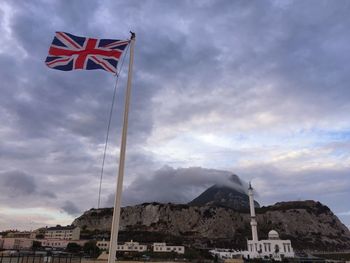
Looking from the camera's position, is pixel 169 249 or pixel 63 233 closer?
pixel 169 249

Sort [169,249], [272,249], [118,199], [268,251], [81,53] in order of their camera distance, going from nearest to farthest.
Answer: [118,199], [81,53], [169,249], [272,249], [268,251]

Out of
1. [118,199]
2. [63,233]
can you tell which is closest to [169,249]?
[63,233]

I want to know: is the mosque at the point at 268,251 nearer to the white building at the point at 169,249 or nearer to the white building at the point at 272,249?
the white building at the point at 272,249

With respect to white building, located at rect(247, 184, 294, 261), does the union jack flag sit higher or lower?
higher

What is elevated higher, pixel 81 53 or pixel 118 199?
pixel 81 53

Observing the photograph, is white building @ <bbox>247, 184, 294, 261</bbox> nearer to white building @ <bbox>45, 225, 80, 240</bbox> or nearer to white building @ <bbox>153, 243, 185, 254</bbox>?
white building @ <bbox>153, 243, 185, 254</bbox>

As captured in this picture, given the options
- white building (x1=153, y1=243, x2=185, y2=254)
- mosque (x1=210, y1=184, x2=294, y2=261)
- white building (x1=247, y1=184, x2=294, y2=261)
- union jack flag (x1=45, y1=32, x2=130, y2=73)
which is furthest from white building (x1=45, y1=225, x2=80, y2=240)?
union jack flag (x1=45, y1=32, x2=130, y2=73)

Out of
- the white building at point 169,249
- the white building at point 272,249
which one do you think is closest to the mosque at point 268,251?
the white building at point 272,249

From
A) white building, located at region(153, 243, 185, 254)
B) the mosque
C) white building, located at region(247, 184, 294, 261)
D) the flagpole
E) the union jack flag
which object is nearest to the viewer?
the flagpole

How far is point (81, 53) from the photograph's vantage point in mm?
15938

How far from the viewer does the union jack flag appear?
623 inches

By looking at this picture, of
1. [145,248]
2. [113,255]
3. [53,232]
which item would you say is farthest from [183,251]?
[113,255]

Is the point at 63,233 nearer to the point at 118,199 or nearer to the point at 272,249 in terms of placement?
the point at 272,249

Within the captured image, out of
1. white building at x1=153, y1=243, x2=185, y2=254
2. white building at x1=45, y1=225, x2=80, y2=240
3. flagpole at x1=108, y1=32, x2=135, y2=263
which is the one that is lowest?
flagpole at x1=108, y1=32, x2=135, y2=263
